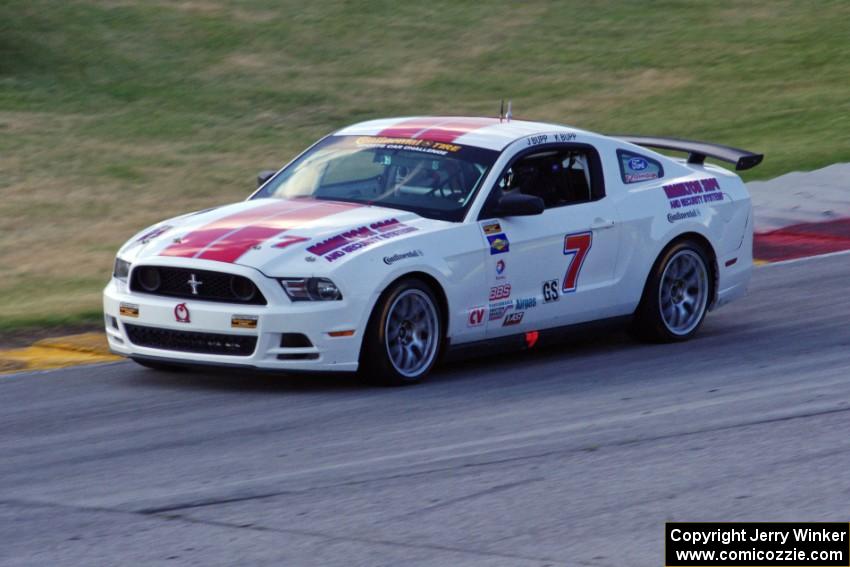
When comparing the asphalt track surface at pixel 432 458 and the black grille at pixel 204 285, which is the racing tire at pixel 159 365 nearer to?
the asphalt track surface at pixel 432 458

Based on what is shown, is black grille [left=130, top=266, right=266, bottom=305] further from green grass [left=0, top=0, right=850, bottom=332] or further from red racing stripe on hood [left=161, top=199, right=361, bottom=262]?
green grass [left=0, top=0, right=850, bottom=332]

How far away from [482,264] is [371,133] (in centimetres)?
145

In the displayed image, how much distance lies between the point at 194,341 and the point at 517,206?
6.81ft

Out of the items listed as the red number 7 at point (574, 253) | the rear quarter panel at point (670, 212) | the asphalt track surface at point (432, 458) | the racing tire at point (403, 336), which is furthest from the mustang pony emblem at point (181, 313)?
the rear quarter panel at point (670, 212)

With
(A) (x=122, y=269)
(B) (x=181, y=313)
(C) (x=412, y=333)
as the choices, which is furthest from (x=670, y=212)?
(A) (x=122, y=269)

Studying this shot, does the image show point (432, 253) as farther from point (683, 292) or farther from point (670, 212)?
point (683, 292)

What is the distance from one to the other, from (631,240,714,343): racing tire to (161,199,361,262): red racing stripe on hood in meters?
2.21

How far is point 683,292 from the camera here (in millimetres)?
10695

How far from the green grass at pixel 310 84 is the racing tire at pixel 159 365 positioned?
459 centimetres

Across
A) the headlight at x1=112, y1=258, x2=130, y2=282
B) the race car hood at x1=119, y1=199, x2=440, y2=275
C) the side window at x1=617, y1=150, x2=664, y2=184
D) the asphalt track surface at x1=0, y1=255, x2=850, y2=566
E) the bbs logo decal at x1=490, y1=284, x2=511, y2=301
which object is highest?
the side window at x1=617, y1=150, x2=664, y2=184

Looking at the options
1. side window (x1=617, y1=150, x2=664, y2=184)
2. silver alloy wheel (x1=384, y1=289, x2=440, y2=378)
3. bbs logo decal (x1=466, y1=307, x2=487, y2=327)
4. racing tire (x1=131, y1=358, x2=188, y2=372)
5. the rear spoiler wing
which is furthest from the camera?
the rear spoiler wing

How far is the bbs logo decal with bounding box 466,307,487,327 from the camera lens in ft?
30.3

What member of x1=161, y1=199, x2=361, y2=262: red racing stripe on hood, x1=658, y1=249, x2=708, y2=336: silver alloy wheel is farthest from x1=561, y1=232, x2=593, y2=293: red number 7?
x1=161, y1=199, x2=361, y2=262: red racing stripe on hood

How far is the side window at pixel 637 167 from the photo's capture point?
34.0 feet
